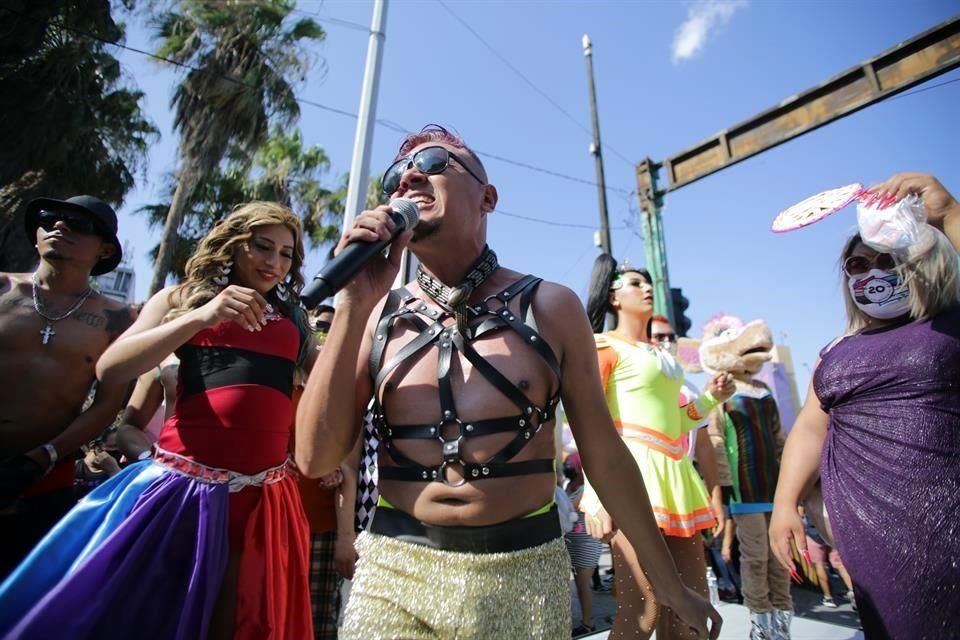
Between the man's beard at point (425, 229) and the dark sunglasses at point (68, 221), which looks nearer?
the man's beard at point (425, 229)

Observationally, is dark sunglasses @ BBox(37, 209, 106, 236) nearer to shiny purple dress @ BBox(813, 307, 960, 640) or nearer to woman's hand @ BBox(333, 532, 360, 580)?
woman's hand @ BBox(333, 532, 360, 580)

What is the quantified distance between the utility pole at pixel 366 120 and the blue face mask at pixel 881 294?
5.16 metres

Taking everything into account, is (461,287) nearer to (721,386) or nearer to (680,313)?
(721,386)

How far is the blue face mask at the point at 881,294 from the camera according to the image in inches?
87.6

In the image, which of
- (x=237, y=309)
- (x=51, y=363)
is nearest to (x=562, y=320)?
(x=237, y=309)

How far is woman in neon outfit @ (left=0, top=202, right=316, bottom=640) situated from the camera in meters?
1.76

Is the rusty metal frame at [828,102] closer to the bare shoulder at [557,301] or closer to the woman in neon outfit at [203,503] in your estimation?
the bare shoulder at [557,301]

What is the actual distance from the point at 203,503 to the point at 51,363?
1.26 m

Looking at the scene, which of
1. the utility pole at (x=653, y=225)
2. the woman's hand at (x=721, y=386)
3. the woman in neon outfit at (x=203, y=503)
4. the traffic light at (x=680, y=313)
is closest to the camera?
the woman in neon outfit at (x=203, y=503)

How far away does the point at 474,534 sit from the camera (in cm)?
134

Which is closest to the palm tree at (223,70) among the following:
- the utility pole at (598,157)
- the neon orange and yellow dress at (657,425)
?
the utility pole at (598,157)

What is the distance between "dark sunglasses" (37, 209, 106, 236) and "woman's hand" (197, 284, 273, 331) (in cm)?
136

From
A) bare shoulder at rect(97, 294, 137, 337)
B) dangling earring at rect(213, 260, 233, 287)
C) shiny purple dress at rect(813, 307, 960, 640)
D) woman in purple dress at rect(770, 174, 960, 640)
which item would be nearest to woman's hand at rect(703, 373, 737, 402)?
woman in purple dress at rect(770, 174, 960, 640)

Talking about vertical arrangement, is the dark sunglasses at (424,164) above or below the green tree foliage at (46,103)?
below
